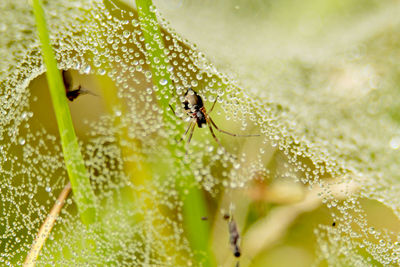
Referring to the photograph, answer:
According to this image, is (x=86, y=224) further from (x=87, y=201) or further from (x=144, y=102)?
(x=144, y=102)

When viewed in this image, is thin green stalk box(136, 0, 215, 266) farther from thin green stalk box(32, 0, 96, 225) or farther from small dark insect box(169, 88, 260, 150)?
thin green stalk box(32, 0, 96, 225)

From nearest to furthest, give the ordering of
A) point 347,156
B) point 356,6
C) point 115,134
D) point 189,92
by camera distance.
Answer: point 356,6
point 347,156
point 189,92
point 115,134

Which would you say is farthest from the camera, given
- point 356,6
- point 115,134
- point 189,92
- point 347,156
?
point 115,134

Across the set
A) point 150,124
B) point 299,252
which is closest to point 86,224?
point 150,124

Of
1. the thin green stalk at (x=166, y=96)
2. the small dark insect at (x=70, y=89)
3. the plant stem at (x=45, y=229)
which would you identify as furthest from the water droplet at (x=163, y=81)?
the plant stem at (x=45, y=229)

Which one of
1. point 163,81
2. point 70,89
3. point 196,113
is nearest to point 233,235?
point 196,113

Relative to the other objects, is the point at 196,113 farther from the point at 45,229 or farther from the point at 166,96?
the point at 45,229
